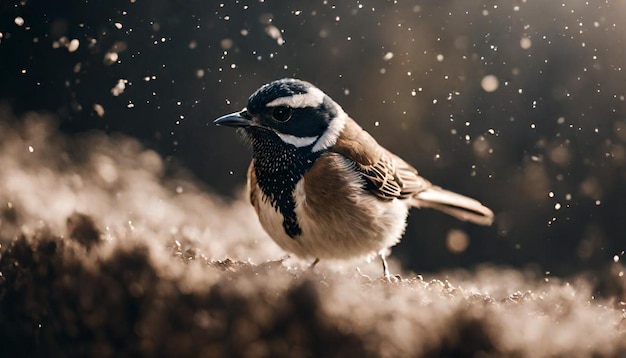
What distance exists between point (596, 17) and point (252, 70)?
A: 7.63 ft

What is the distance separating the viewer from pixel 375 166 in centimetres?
329

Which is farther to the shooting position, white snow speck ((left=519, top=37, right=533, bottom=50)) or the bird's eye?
white snow speck ((left=519, top=37, right=533, bottom=50))

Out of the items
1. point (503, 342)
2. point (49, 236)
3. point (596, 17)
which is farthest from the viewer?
point (596, 17)

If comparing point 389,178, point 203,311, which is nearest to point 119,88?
point 389,178

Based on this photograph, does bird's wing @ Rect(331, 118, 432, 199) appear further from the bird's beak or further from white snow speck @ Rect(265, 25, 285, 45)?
white snow speck @ Rect(265, 25, 285, 45)

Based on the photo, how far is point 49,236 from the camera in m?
2.11

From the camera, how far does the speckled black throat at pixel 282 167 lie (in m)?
2.88

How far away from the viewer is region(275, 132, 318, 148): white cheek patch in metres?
2.90

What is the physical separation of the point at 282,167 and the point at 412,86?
2.48m

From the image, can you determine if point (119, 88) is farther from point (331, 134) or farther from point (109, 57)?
point (331, 134)

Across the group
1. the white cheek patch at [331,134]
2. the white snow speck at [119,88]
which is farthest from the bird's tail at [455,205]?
the white snow speck at [119,88]

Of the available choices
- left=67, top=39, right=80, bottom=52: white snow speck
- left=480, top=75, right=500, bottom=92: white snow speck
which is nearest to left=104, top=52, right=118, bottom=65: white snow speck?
left=67, top=39, right=80, bottom=52: white snow speck

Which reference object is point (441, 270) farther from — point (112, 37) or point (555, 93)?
point (112, 37)

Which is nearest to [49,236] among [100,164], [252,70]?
[100,164]
